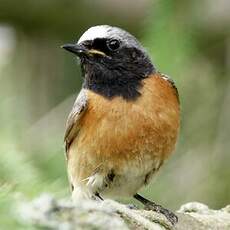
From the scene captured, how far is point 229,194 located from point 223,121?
531 millimetres

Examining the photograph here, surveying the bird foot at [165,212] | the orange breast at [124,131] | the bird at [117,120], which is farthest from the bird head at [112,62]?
the bird foot at [165,212]

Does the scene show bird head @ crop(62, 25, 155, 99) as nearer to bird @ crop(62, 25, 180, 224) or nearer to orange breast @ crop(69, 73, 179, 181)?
bird @ crop(62, 25, 180, 224)

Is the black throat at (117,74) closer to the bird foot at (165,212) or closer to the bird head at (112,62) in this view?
the bird head at (112,62)

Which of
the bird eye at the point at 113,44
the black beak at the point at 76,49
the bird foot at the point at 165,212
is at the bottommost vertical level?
the bird foot at the point at 165,212

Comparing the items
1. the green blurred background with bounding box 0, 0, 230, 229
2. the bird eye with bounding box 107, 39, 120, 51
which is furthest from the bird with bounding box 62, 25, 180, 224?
the green blurred background with bounding box 0, 0, 230, 229

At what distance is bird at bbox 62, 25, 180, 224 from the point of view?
3.13 m

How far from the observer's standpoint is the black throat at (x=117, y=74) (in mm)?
3438

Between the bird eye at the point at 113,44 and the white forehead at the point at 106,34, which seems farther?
the bird eye at the point at 113,44

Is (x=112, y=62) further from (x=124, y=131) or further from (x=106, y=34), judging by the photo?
(x=124, y=131)

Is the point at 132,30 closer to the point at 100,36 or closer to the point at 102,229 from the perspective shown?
the point at 100,36

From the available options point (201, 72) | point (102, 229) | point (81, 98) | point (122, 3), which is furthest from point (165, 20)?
point (122, 3)

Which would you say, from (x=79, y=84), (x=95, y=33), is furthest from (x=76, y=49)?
(x=79, y=84)

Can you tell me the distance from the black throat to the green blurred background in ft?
0.69

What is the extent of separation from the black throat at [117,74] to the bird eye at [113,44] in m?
0.06
